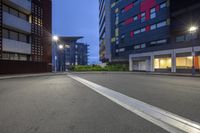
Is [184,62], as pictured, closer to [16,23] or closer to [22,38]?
[22,38]

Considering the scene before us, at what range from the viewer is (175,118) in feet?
16.7

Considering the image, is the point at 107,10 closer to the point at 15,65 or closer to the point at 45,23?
the point at 45,23

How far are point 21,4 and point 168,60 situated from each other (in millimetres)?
30371

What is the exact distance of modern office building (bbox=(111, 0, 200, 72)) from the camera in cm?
3366

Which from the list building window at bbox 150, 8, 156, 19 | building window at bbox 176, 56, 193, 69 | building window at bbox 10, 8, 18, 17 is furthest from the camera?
building window at bbox 150, 8, 156, 19

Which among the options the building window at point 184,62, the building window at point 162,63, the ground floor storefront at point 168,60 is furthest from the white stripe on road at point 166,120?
the building window at point 162,63

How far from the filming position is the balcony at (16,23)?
96.0 feet

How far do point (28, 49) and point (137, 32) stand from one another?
2976 cm

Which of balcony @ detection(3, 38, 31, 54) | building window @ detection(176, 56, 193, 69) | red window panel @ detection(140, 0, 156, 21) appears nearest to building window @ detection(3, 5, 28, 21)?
balcony @ detection(3, 38, 31, 54)

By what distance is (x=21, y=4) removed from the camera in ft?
106

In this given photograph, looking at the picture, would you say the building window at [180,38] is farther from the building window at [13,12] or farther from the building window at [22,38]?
the building window at [13,12]

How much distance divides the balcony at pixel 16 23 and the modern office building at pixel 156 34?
1077 inches

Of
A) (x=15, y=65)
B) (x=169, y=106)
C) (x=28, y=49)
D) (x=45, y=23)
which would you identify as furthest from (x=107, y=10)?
(x=169, y=106)

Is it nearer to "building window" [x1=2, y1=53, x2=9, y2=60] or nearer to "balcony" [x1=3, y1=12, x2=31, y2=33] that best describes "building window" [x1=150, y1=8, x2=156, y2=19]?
"balcony" [x1=3, y1=12, x2=31, y2=33]
